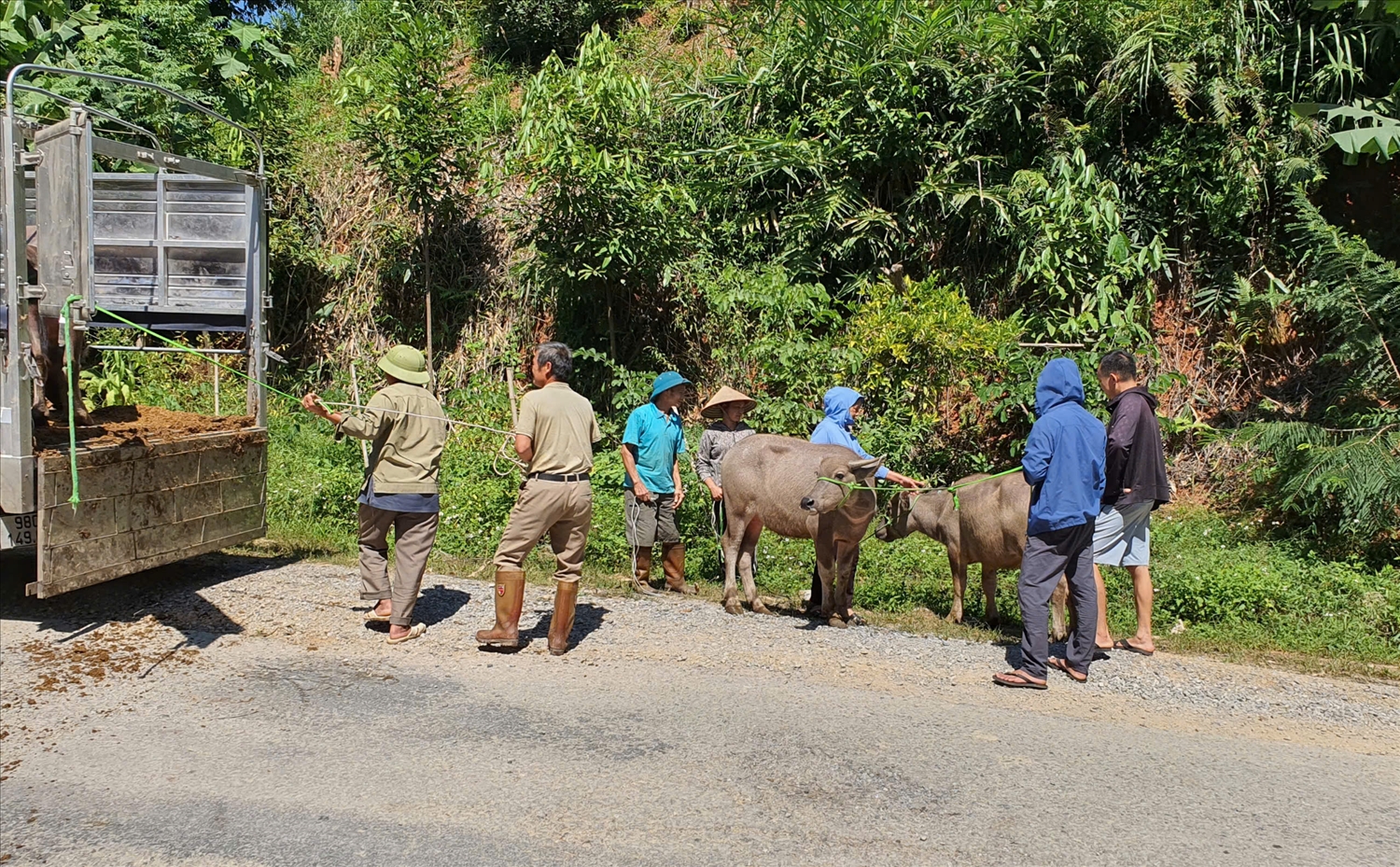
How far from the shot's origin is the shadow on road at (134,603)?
727cm

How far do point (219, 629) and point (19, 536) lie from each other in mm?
1332

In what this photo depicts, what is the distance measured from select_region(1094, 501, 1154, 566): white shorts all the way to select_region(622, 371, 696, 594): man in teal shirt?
10.7 ft

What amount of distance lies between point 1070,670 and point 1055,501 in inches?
45.2

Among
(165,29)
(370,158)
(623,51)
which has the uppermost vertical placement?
(623,51)

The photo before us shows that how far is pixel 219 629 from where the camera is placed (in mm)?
→ 7266

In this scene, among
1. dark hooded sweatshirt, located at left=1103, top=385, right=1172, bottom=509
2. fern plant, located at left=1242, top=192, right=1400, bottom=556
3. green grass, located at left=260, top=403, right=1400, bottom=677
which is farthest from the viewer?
fern plant, located at left=1242, top=192, right=1400, bottom=556

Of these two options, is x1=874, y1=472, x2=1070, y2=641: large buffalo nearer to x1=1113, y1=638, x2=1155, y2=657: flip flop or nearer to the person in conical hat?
x1=1113, y1=638, x2=1155, y2=657: flip flop

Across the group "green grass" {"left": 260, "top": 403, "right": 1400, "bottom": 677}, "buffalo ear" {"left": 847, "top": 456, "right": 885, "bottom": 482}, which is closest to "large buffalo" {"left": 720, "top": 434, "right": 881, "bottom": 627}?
"buffalo ear" {"left": 847, "top": 456, "right": 885, "bottom": 482}

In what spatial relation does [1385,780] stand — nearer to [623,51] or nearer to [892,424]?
[892,424]

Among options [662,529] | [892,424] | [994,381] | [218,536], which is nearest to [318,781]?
[218,536]

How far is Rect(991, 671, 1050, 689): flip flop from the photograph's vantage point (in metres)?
6.51

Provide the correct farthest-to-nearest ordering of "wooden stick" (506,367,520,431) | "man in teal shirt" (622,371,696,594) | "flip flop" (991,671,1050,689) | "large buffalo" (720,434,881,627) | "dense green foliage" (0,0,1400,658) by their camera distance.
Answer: "wooden stick" (506,367,520,431)
"dense green foliage" (0,0,1400,658)
"man in teal shirt" (622,371,696,594)
"large buffalo" (720,434,881,627)
"flip flop" (991,671,1050,689)

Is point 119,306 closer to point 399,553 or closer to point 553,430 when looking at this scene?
point 399,553

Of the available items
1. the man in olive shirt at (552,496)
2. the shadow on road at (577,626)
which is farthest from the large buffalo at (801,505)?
the man in olive shirt at (552,496)
